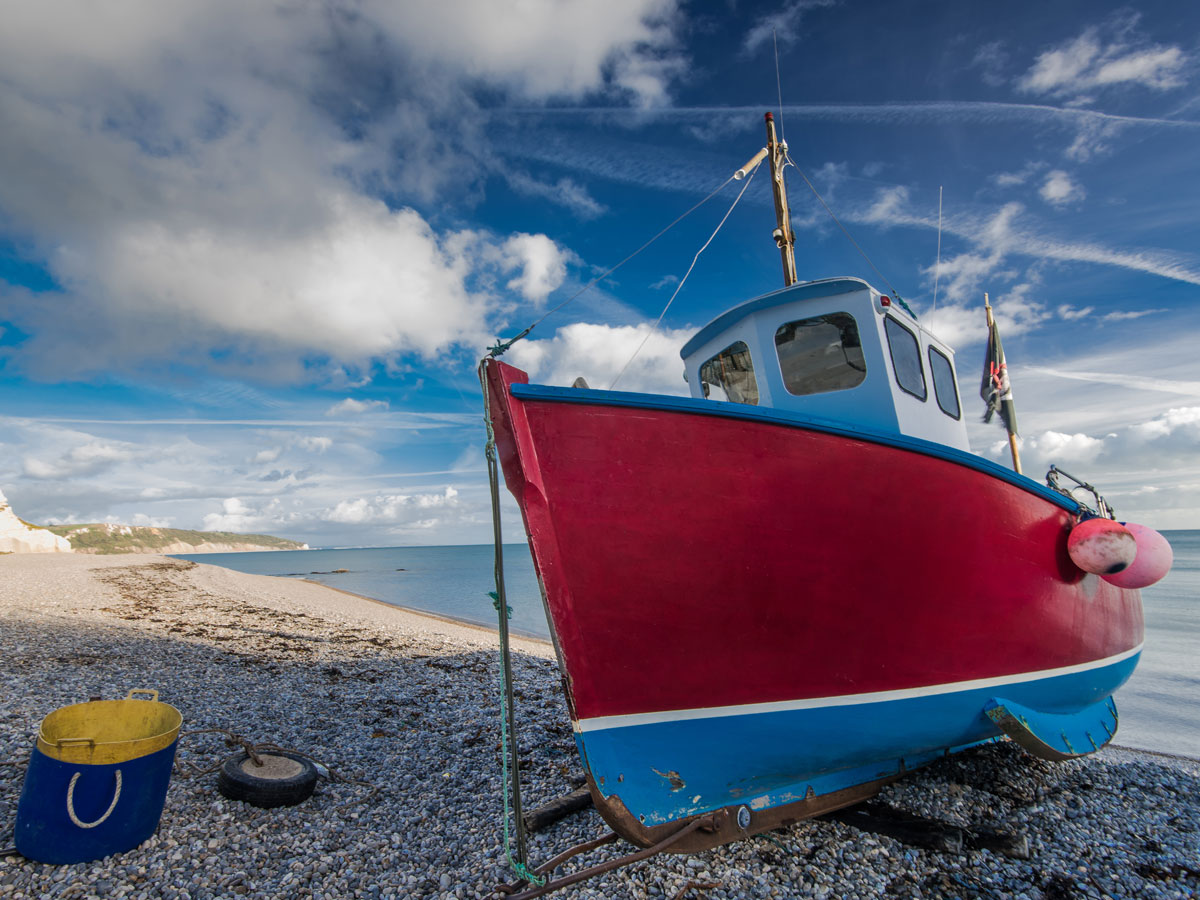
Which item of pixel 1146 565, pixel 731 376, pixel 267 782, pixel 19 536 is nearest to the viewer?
pixel 267 782

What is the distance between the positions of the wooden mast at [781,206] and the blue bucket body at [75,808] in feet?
21.1

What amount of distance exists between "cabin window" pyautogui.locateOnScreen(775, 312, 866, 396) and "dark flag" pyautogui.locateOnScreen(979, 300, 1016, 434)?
3077 mm

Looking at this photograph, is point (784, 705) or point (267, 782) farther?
point (267, 782)

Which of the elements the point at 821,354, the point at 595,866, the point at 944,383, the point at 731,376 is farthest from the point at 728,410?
the point at 944,383

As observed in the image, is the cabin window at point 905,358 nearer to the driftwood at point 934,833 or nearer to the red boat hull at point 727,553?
the red boat hull at point 727,553

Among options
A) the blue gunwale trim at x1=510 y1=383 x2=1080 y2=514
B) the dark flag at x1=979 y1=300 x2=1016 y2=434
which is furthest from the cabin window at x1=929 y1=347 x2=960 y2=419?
the blue gunwale trim at x1=510 y1=383 x2=1080 y2=514

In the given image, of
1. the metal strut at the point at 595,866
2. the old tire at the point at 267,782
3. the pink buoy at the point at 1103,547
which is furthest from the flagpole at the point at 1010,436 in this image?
the old tire at the point at 267,782

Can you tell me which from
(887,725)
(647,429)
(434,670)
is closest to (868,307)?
(647,429)

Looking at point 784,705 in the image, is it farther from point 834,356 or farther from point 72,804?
point 72,804

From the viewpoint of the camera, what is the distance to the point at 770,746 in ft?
10.3

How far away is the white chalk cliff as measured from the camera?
164 ft

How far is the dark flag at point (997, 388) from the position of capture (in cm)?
631

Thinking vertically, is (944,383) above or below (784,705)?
above

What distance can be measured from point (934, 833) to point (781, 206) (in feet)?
18.3
